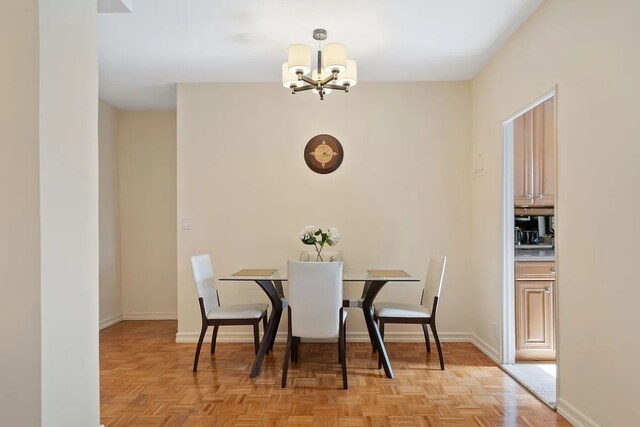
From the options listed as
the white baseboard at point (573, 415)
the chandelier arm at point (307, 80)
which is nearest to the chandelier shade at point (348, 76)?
the chandelier arm at point (307, 80)

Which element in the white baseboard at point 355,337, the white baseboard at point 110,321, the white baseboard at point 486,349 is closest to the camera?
the white baseboard at point 486,349

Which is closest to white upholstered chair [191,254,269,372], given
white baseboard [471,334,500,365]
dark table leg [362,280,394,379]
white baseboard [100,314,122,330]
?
dark table leg [362,280,394,379]

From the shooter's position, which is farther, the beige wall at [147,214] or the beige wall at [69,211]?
the beige wall at [147,214]

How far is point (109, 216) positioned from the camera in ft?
16.3

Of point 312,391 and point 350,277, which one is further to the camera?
point 350,277

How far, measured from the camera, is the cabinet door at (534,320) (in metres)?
3.38

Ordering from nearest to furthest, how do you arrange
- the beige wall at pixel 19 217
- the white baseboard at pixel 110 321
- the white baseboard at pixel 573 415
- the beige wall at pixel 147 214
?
the beige wall at pixel 19 217, the white baseboard at pixel 573 415, the white baseboard at pixel 110 321, the beige wall at pixel 147 214

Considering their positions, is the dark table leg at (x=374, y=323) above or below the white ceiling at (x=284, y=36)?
below

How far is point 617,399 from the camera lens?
79.8 inches

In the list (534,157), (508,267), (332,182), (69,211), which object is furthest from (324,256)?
(69,211)

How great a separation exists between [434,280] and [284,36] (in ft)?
7.67

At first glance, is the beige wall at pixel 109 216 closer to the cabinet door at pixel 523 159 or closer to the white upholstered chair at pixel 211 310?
the white upholstered chair at pixel 211 310

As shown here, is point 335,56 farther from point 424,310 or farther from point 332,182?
point 424,310

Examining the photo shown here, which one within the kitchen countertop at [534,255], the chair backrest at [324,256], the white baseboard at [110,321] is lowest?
the white baseboard at [110,321]
